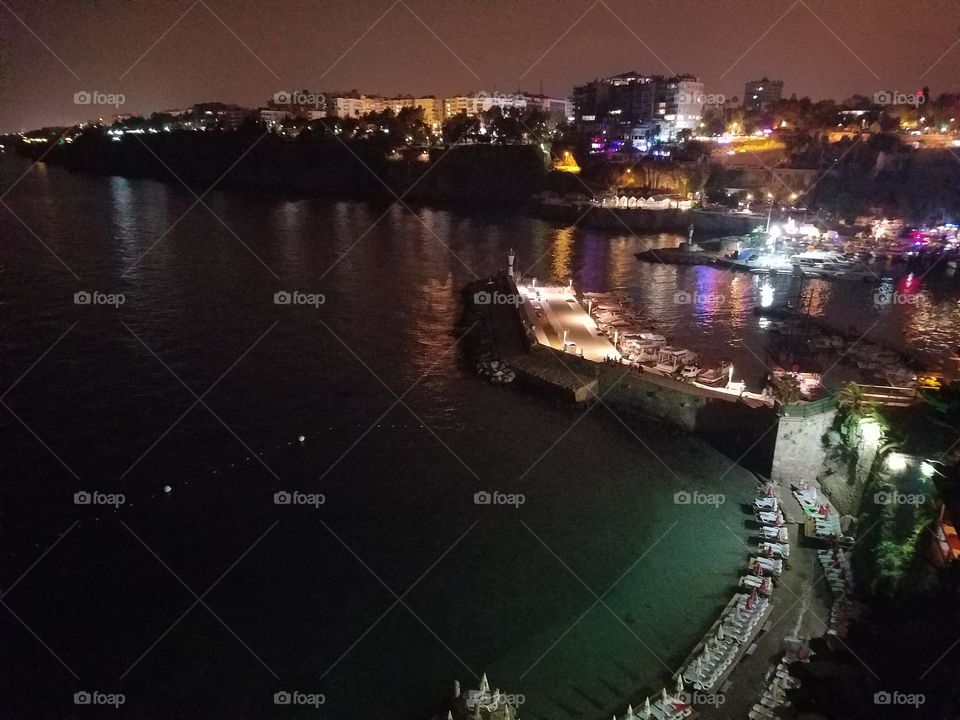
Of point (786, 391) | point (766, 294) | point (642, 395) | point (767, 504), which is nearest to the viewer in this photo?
point (767, 504)

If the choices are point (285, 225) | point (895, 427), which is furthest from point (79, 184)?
point (895, 427)

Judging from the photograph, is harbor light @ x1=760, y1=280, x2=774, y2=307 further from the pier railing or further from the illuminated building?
the illuminated building

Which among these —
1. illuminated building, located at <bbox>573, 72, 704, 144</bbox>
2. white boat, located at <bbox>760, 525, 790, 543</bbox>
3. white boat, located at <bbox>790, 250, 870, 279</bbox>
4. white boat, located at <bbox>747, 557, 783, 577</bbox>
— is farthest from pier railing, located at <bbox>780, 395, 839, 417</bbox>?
illuminated building, located at <bbox>573, 72, 704, 144</bbox>

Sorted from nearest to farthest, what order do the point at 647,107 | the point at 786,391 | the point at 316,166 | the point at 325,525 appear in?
the point at 325,525 < the point at 786,391 < the point at 316,166 < the point at 647,107

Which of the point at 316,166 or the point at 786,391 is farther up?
the point at 316,166

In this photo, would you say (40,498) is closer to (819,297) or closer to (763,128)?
(819,297)

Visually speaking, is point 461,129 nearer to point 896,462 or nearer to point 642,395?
point 642,395

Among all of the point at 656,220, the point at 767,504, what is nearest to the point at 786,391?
the point at 767,504
